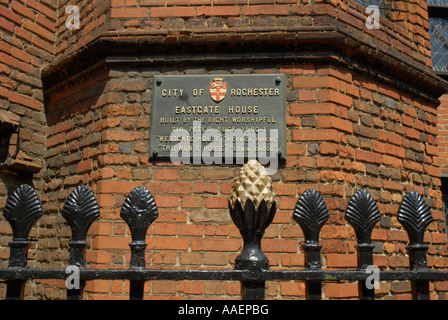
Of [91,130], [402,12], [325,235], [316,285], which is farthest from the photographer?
[402,12]

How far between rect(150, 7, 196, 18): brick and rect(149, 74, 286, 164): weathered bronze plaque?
2.05 ft

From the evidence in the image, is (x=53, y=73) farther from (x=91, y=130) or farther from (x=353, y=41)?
(x=353, y=41)

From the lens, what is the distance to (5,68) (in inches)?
153

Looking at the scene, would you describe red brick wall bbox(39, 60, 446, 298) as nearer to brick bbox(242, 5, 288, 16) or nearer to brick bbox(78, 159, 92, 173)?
brick bbox(78, 159, 92, 173)

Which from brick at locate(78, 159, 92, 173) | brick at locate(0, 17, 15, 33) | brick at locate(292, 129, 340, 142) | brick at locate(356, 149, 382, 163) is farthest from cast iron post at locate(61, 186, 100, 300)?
brick at locate(0, 17, 15, 33)

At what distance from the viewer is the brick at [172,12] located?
12.1 feet

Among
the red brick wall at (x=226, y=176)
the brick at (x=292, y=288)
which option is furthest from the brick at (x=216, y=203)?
the brick at (x=292, y=288)

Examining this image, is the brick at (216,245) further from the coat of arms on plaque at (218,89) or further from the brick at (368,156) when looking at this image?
the brick at (368,156)

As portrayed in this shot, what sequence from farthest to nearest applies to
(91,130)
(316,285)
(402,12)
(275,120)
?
(402,12) → (91,130) → (275,120) → (316,285)

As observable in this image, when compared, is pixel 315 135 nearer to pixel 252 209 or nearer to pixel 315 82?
pixel 315 82

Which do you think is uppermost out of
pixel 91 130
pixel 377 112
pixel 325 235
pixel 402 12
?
pixel 402 12

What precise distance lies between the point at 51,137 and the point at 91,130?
30.0 inches

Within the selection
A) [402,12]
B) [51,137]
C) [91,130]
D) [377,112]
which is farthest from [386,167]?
[51,137]

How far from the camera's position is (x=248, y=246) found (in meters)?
1.61
